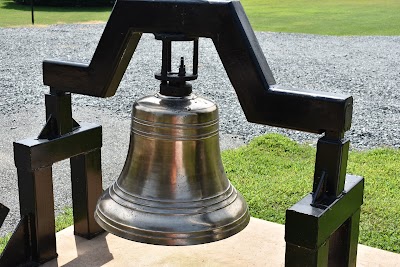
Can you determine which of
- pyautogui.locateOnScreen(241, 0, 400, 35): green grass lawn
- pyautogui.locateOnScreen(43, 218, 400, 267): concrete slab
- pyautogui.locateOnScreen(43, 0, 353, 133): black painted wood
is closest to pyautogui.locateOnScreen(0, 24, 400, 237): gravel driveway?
pyautogui.locateOnScreen(43, 0, 353, 133): black painted wood

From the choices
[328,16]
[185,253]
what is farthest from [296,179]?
[328,16]

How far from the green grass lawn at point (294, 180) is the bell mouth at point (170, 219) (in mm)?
2193

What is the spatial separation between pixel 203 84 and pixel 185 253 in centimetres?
632

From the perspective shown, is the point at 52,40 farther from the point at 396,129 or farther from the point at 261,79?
the point at 261,79

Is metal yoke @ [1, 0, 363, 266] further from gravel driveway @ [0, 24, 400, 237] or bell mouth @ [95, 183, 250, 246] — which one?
gravel driveway @ [0, 24, 400, 237]

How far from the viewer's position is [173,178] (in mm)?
2152

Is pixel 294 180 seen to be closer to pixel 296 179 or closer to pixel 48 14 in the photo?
pixel 296 179

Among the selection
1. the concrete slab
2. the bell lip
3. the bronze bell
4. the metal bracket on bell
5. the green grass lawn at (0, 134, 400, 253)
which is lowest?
the green grass lawn at (0, 134, 400, 253)

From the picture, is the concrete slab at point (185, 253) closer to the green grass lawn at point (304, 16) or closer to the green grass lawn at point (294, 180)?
the green grass lawn at point (294, 180)

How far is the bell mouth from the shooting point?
6.65ft

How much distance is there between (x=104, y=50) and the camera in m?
2.32

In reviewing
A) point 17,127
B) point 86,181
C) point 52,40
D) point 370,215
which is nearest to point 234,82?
point 86,181

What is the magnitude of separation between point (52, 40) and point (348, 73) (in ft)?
23.5

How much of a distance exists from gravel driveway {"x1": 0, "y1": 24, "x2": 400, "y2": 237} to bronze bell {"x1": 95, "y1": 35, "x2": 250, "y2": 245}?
734mm
